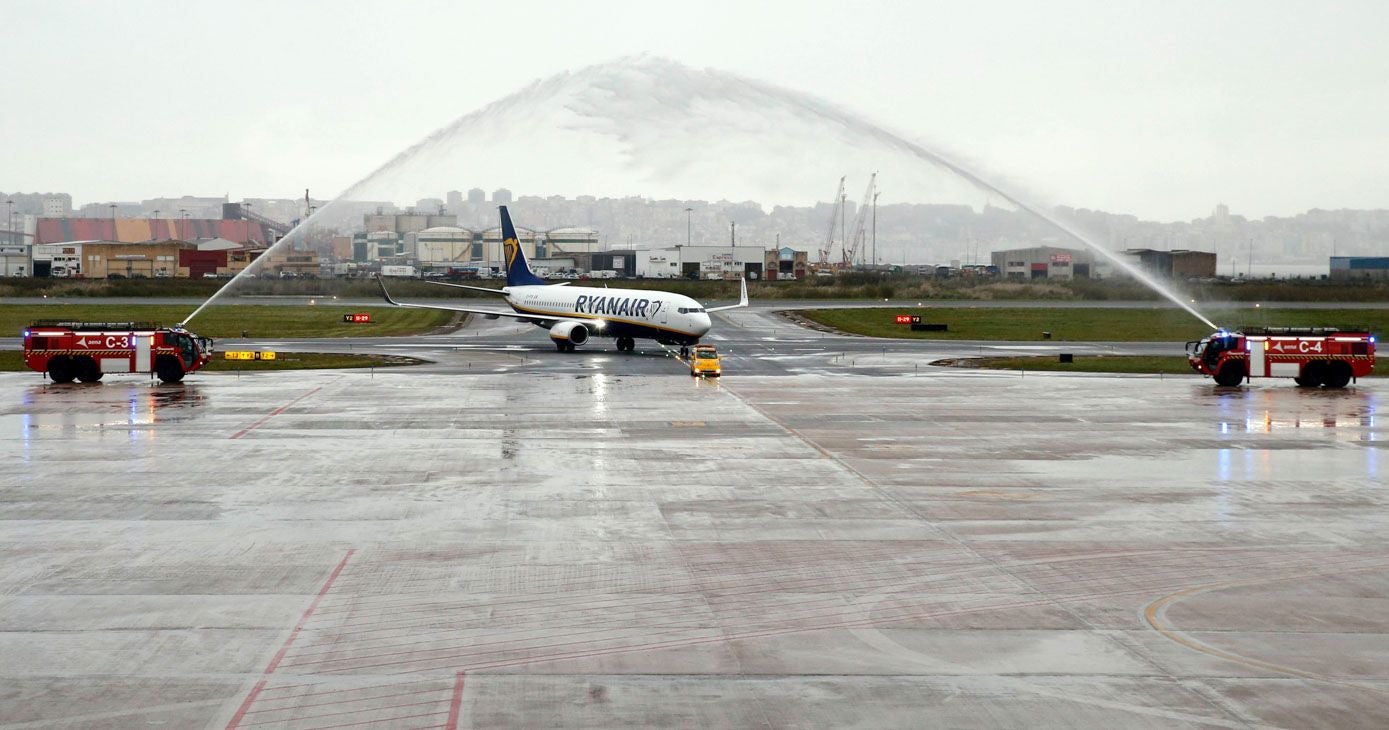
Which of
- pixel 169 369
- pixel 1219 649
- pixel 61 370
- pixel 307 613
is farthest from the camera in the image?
pixel 169 369

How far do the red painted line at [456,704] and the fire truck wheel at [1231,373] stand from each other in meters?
54.7

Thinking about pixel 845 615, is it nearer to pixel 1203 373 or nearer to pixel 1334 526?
pixel 1334 526

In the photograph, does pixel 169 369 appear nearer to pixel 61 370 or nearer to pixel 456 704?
pixel 61 370

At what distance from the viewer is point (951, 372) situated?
73062 mm

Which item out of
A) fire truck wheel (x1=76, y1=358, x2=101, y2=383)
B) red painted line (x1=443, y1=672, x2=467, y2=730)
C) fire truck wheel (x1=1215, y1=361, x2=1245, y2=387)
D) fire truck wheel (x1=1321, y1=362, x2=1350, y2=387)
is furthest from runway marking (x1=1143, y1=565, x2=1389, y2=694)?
fire truck wheel (x1=76, y1=358, x2=101, y2=383)

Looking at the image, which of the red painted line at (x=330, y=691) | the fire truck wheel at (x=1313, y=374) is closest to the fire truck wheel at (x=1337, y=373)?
the fire truck wheel at (x=1313, y=374)

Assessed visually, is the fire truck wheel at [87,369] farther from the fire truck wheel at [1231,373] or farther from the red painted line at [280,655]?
the fire truck wheel at [1231,373]

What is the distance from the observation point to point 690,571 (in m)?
24.3

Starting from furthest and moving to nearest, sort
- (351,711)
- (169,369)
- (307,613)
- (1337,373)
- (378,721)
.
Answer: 1. (1337,373)
2. (169,369)
3. (307,613)
4. (351,711)
5. (378,721)

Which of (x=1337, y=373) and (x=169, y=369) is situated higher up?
(x=169, y=369)

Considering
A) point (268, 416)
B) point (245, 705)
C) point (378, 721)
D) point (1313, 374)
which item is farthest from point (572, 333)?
point (378, 721)

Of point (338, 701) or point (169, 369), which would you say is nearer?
point (338, 701)

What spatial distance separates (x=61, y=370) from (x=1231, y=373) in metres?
57.8

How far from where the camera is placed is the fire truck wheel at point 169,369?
63.2m
